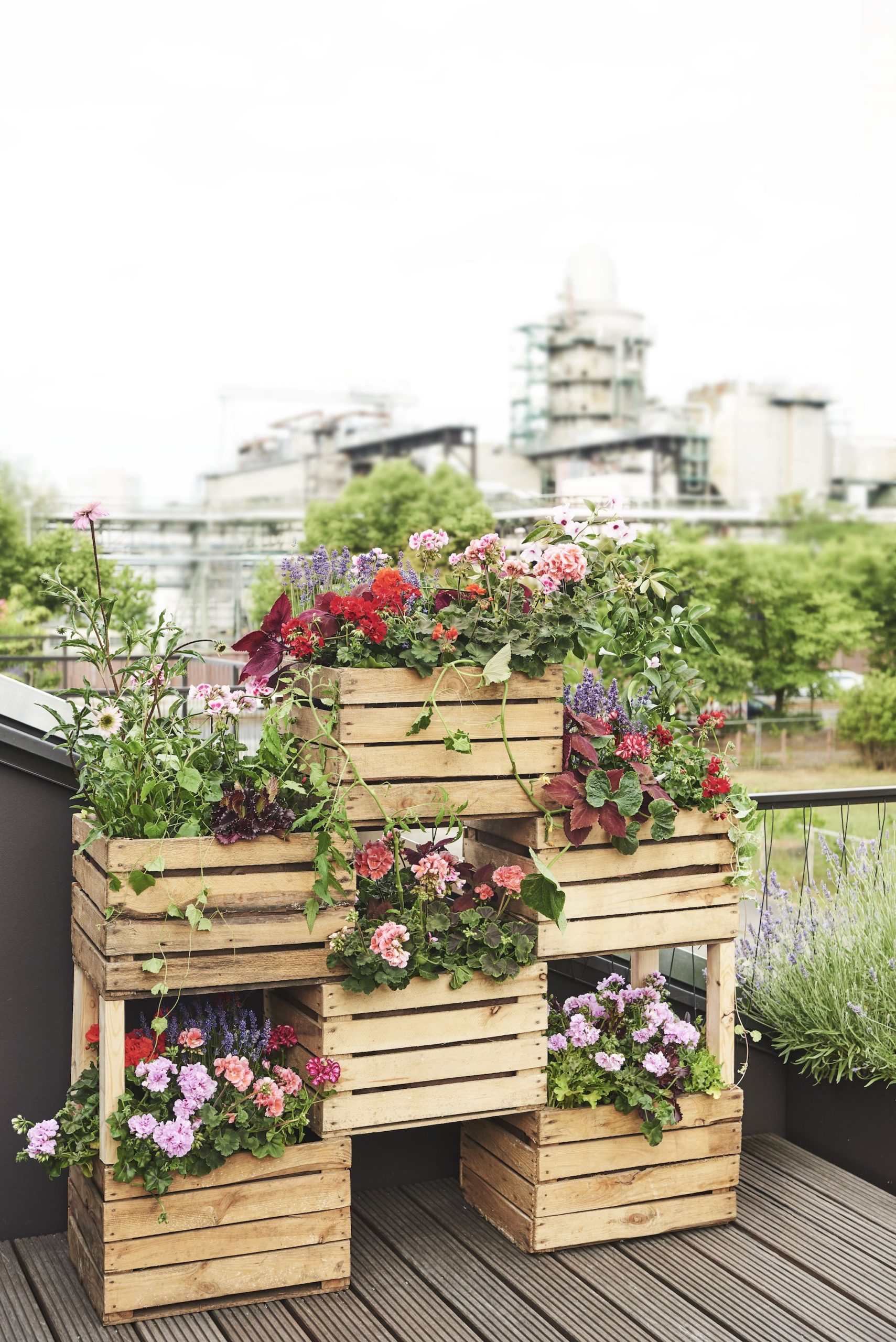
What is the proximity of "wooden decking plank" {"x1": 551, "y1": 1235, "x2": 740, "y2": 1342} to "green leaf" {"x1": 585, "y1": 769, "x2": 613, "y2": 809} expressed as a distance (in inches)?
38.2

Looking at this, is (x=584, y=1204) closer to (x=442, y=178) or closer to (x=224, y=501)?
(x=224, y=501)

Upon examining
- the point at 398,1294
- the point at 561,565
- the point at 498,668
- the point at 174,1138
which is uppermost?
the point at 561,565

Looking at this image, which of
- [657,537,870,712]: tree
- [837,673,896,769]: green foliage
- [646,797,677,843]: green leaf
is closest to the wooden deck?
[646,797,677,843]: green leaf

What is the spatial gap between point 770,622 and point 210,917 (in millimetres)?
31646

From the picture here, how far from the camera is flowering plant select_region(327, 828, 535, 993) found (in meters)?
2.54

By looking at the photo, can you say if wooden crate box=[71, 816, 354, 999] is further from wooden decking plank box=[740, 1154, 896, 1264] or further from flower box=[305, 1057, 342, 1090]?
wooden decking plank box=[740, 1154, 896, 1264]

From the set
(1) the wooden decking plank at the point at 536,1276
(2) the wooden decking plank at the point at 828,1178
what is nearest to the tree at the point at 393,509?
(2) the wooden decking plank at the point at 828,1178

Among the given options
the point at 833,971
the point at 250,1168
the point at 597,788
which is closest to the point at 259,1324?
the point at 250,1168

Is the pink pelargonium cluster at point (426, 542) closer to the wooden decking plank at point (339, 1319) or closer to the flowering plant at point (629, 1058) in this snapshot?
the flowering plant at point (629, 1058)

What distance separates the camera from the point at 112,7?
177 feet

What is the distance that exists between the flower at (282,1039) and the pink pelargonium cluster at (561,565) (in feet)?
3.45

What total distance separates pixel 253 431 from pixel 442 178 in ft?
50.1

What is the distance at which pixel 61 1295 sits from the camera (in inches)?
101

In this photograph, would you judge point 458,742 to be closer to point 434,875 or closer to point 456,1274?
point 434,875
